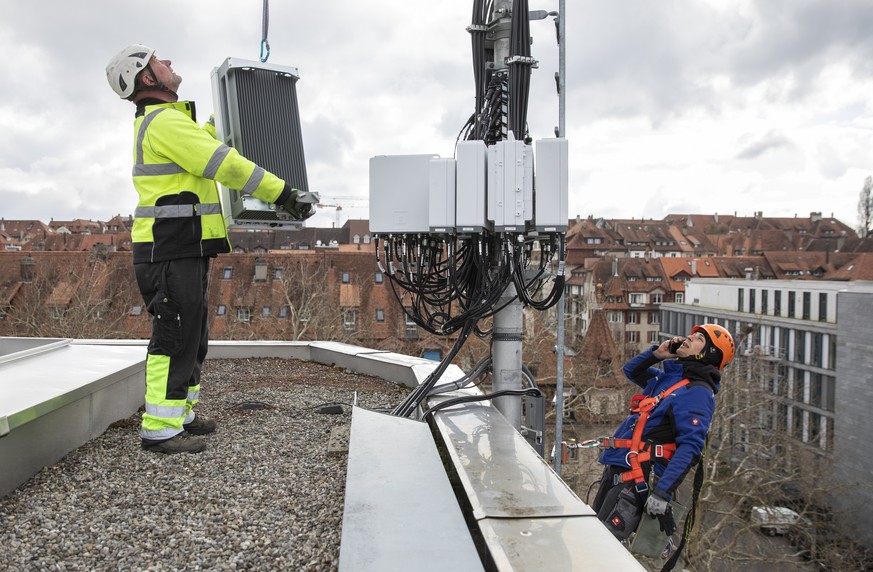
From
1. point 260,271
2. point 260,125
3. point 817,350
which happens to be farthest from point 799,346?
point 260,125

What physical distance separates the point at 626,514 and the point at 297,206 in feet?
7.48

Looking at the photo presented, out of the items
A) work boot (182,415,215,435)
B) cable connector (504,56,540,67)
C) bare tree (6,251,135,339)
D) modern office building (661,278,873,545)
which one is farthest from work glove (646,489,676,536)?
modern office building (661,278,873,545)

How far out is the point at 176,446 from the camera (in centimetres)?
336

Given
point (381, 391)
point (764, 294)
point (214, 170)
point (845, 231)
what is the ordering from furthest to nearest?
point (845, 231) → point (764, 294) → point (381, 391) → point (214, 170)

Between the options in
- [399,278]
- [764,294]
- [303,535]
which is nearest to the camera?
[303,535]

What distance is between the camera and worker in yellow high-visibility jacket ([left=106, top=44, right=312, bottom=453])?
3.22 metres

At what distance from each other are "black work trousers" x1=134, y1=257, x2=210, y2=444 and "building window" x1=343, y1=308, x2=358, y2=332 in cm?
2526

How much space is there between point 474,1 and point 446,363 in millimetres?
2341

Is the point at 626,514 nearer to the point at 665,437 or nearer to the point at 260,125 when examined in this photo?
the point at 665,437

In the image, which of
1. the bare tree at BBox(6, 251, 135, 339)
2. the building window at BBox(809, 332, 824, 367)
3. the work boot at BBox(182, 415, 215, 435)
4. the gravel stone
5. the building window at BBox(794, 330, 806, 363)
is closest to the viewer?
the gravel stone

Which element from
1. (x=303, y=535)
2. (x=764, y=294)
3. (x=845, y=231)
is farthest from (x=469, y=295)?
(x=845, y=231)

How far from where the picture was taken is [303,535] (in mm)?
2443

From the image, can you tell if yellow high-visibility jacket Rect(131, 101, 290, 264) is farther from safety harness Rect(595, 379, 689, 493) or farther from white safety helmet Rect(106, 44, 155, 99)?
safety harness Rect(595, 379, 689, 493)

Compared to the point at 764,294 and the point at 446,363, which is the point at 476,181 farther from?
the point at 764,294
